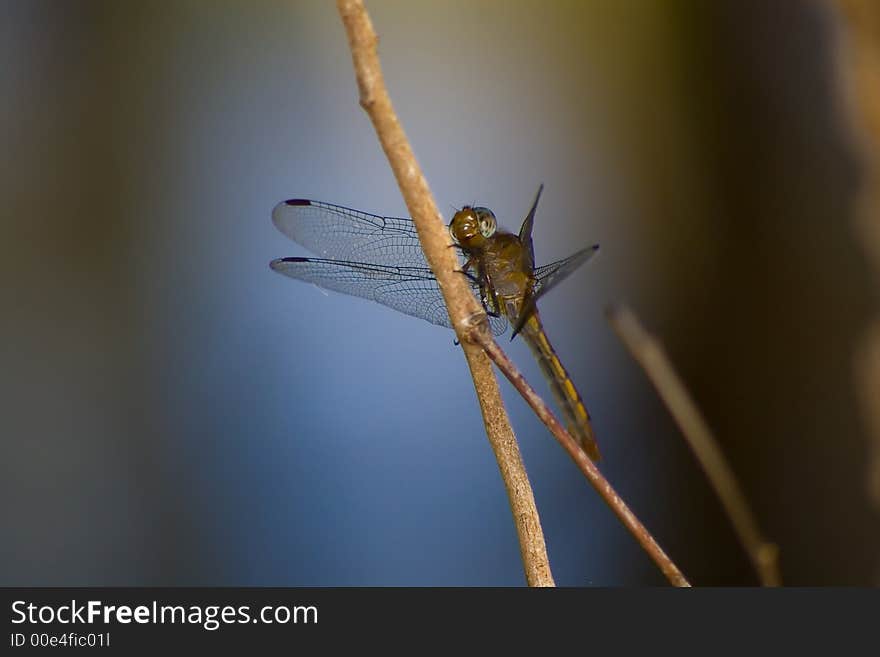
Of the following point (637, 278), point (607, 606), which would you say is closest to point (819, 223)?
point (637, 278)

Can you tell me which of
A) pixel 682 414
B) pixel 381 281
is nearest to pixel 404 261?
pixel 381 281

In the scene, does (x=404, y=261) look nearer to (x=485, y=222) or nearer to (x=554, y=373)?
(x=485, y=222)

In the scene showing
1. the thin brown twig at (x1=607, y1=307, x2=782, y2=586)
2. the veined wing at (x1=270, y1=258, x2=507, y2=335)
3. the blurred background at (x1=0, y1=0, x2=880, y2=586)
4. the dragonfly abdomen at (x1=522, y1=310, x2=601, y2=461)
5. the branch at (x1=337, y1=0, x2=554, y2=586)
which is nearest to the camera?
the branch at (x1=337, y1=0, x2=554, y2=586)

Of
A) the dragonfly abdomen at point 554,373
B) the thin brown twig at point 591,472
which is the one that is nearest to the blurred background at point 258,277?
the dragonfly abdomen at point 554,373

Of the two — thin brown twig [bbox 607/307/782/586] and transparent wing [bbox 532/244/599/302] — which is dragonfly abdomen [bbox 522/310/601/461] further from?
thin brown twig [bbox 607/307/782/586]

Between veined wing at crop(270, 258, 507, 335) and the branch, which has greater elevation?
veined wing at crop(270, 258, 507, 335)

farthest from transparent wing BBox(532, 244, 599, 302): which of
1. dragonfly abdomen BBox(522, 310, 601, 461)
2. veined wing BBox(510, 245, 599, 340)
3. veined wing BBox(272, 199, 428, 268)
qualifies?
veined wing BBox(272, 199, 428, 268)
